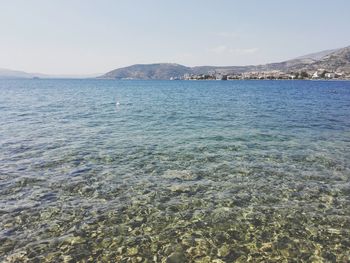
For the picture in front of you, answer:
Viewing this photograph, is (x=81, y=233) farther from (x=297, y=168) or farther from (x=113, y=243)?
(x=297, y=168)

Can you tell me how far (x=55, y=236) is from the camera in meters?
10.4

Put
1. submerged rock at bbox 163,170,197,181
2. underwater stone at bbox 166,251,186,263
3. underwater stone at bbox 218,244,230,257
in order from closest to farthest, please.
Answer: underwater stone at bbox 166,251,186,263
underwater stone at bbox 218,244,230,257
submerged rock at bbox 163,170,197,181

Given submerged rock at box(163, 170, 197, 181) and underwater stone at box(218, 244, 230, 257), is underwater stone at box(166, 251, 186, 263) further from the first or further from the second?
submerged rock at box(163, 170, 197, 181)

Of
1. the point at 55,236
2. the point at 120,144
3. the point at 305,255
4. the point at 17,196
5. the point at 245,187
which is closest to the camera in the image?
the point at 305,255

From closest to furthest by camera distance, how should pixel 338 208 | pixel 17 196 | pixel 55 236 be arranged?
pixel 55 236 < pixel 338 208 < pixel 17 196


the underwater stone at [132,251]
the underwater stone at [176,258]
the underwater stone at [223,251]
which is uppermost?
the underwater stone at [132,251]

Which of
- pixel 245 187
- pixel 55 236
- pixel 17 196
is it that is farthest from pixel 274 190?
pixel 17 196

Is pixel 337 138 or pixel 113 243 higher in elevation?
pixel 113 243

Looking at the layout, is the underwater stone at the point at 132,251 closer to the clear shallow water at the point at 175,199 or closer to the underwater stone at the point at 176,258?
the clear shallow water at the point at 175,199

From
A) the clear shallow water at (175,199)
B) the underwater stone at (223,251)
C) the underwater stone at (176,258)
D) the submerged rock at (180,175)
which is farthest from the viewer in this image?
the submerged rock at (180,175)

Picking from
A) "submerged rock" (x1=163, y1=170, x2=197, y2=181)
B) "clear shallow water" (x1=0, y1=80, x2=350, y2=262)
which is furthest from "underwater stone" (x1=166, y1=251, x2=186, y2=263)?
"submerged rock" (x1=163, y1=170, x2=197, y2=181)

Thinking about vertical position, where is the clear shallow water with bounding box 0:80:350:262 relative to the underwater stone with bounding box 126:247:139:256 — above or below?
below

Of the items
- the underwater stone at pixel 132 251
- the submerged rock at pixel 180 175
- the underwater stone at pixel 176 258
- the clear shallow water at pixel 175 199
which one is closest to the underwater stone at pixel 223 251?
the clear shallow water at pixel 175 199

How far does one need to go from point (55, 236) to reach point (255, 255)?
681cm
